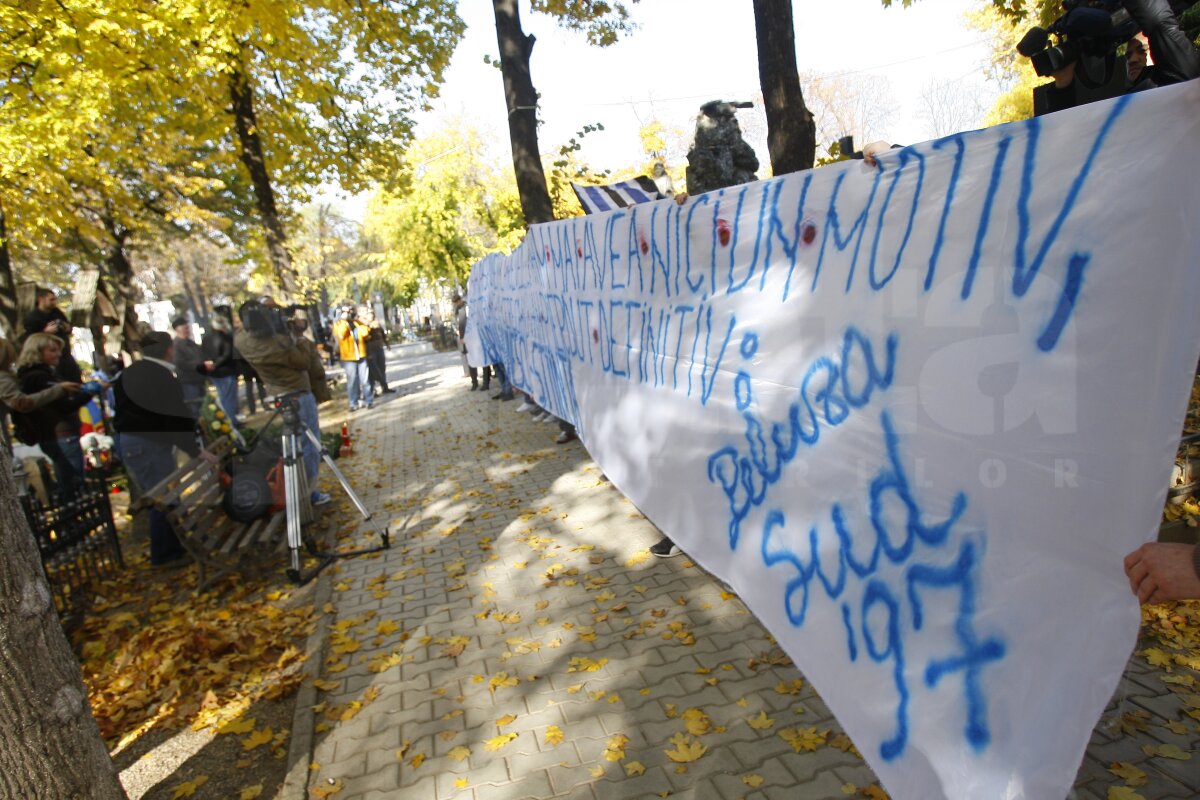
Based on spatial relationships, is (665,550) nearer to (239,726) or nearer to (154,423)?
(239,726)

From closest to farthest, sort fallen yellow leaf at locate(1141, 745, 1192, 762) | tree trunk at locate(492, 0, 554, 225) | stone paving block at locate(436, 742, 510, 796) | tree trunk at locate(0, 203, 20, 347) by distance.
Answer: fallen yellow leaf at locate(1141, 745, 1192, 762) < stone paving block at locate(436, 742, 510, 796) < tree trunk at locate(492, 0, 554, 225) < tree trunk at locate(0, 203, 20, 347)

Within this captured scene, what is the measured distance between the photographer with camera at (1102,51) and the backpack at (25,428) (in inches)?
313

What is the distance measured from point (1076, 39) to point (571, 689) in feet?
11.8

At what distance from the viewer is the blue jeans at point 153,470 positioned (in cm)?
620

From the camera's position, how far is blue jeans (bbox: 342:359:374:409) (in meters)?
13.6

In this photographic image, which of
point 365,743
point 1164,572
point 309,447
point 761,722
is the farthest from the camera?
point 309,447

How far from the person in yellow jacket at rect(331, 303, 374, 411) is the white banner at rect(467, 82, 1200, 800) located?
34.7ft

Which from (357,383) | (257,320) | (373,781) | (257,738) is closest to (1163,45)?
(373,781)

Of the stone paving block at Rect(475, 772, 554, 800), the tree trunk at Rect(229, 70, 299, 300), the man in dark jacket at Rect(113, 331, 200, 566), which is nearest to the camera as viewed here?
the stone paving block at Rect(475, 772, 554, 800)

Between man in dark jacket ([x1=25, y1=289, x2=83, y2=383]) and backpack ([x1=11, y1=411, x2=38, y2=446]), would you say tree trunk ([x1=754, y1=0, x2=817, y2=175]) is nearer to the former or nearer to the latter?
man in dark jacket ([x1=25, y1=289, x2=83, y2=383])

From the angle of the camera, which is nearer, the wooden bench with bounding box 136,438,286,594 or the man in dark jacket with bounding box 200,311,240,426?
the wooden bench with bounding box 136,438,286,594

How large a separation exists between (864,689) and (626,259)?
2995 millimetres

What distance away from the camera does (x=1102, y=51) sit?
2977 mm

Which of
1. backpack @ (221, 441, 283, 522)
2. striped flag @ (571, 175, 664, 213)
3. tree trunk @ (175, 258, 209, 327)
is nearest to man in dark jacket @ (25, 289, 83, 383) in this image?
backpack @ (221, 441, 283, 522)
